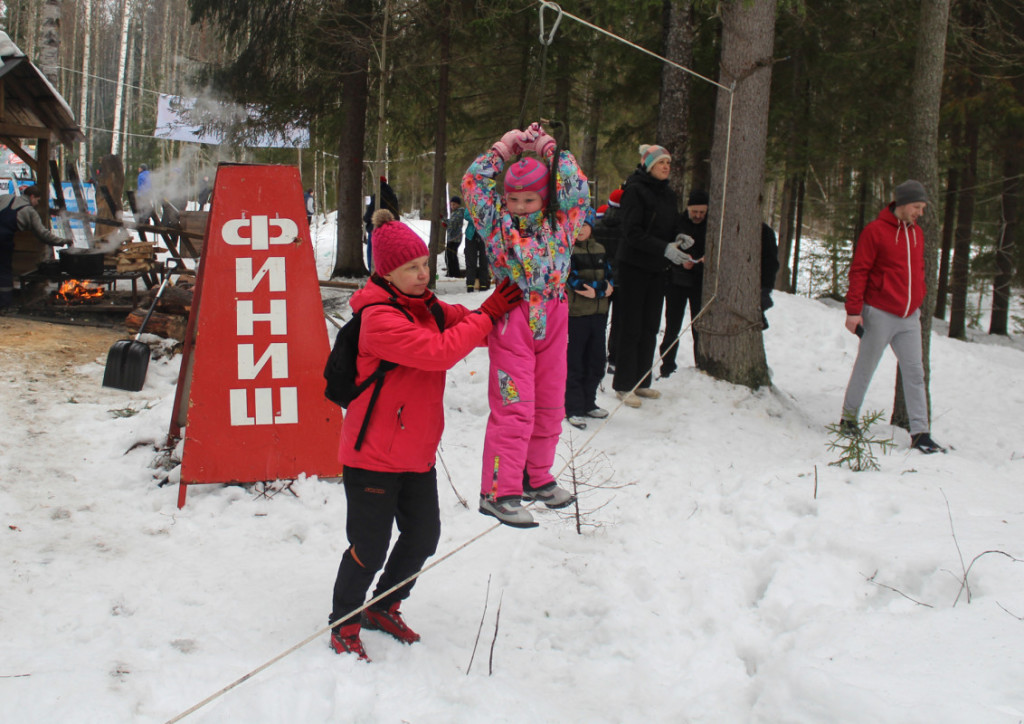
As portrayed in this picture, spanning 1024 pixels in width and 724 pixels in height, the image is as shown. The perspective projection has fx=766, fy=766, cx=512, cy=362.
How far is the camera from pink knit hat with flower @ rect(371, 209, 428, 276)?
3.11 meters

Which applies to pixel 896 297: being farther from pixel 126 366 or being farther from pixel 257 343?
pixel 126 366

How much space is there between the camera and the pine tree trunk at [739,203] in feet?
23.4

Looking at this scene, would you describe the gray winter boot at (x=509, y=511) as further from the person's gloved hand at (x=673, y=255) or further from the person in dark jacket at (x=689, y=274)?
the person in dark jacket at (x=689, y=274)

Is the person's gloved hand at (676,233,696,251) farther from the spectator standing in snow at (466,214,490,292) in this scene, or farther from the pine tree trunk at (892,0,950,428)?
the spectator standing in snow at (466,214,490,292)

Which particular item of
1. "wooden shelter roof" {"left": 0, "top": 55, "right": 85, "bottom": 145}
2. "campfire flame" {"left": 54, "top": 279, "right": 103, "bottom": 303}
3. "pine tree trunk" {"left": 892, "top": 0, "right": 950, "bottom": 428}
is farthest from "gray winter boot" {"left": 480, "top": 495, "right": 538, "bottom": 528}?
"wooden shelter roof" {"left": 0, "top": 55, "right": 85, "bottom": 145}

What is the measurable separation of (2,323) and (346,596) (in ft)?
28.0

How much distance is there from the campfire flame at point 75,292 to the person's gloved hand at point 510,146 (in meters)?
9.14

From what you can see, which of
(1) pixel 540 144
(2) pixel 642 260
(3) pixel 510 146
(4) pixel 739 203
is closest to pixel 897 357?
(4) pixel 739 203

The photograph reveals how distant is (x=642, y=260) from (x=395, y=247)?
149 inches

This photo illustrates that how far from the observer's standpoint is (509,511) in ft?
11.4

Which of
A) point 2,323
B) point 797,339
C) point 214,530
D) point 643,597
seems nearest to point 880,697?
point 643,597

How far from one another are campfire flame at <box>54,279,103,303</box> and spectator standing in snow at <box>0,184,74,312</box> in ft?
2.00

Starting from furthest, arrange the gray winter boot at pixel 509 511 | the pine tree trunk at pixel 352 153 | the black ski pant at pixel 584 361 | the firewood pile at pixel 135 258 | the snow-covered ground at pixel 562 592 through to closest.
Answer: the pine tree trunk at pixel 352 153, the firewood pile at pixel 135 258, the black ski pant at pixel 584 361, the gray winter boot at pixel 509 511, the snow-covered ground at pixel 562 592

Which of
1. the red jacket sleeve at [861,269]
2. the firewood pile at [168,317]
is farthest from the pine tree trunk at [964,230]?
the firewood pile at [168,317]
